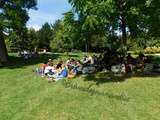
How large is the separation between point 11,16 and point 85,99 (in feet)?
77.5

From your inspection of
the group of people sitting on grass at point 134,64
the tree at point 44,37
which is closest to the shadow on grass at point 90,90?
the group of people sitting on grass at point 134,64

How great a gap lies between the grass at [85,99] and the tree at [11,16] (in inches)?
619

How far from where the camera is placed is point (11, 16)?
40344 mm

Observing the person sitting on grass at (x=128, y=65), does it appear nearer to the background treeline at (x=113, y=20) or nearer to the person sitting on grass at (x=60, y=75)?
the background treeline at (x=113, y=20)

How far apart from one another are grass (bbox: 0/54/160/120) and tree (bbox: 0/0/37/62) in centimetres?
1572

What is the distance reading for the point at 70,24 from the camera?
2417 centimetres

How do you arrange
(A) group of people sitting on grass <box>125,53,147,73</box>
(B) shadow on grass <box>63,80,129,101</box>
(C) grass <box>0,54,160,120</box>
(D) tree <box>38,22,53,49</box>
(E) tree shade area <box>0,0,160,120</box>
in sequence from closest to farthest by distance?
(C) grass <box>0,54,160,120</box>
(E) tree shade area <box>0,0,160,120</box>
(B) shadow on grass <box>63,80,129,101</box>
(A) group of people sitting on grass <box>125,53,147,73</box>
(D) tree <box>38,22,53,49</box>

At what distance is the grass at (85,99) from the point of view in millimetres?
16672

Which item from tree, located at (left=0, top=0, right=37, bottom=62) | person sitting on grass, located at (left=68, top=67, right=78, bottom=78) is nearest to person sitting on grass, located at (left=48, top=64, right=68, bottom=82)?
person sitting on grass, located at (left=68, top=67, right=78, bottom=78)

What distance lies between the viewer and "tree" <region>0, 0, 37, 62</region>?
130 ft

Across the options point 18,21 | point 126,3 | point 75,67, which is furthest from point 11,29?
point 126,3

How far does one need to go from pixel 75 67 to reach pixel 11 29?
1904 cm

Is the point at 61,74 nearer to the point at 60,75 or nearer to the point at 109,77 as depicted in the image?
the point at 60,75

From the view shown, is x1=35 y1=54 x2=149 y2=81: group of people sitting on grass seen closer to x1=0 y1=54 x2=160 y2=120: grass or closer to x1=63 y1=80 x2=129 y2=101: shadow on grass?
x1=0 y1=54 x2=160 y2=120: grass
